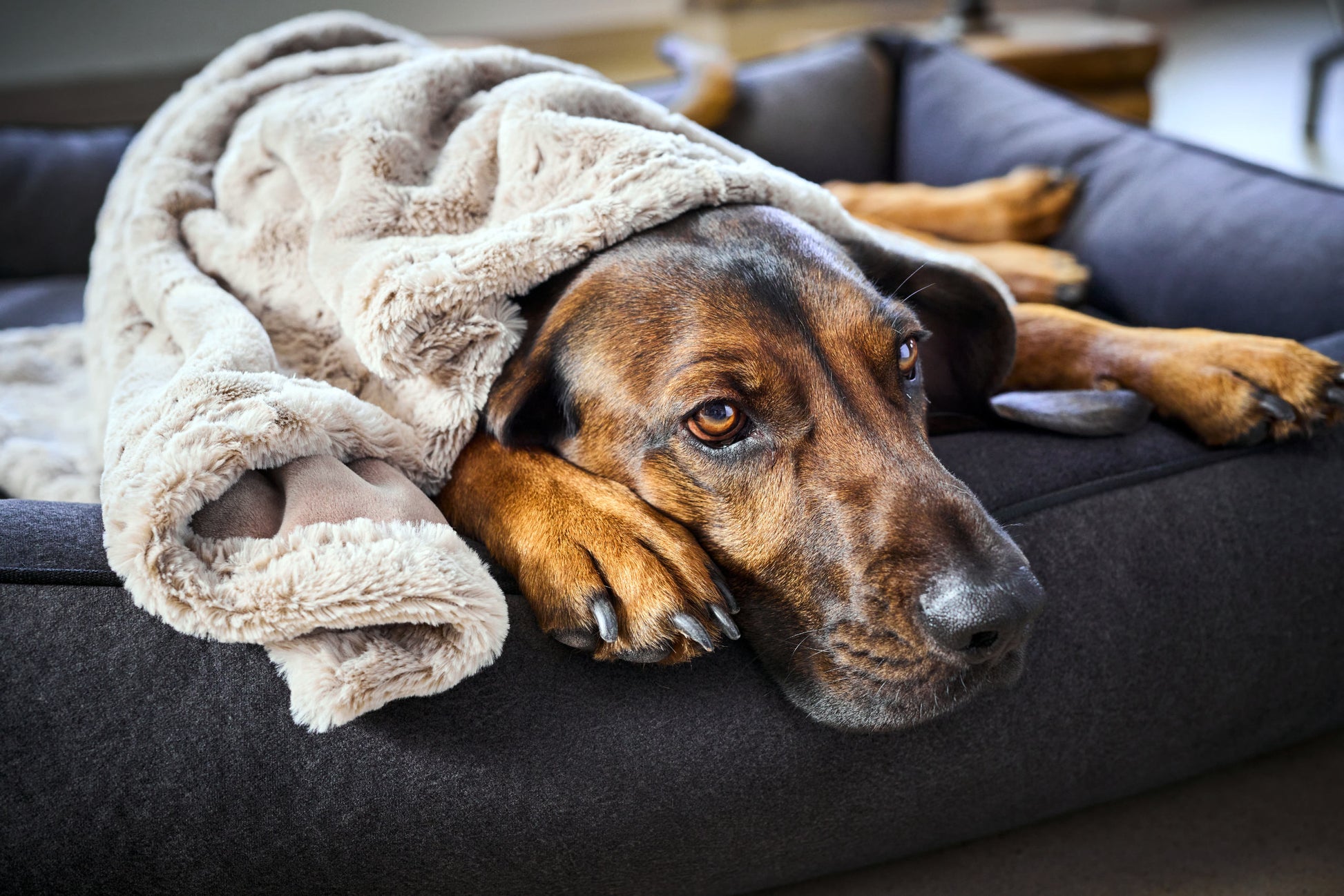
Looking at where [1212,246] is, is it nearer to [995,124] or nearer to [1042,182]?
[1042,182]

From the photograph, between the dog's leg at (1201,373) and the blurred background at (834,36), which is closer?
the dog's leg at (1201,373)

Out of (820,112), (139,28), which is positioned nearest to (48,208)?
(820,112)

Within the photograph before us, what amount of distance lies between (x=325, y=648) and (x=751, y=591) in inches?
24.9

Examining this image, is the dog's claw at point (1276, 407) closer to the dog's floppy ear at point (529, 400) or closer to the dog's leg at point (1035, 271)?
the dog's leg at point (1035, 271)


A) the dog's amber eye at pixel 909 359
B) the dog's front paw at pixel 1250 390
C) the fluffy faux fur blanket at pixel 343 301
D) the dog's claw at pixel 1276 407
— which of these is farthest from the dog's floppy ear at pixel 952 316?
the dog's claw at pixel 1276 407

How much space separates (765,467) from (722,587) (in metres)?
0.20

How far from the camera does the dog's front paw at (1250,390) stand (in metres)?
1.70

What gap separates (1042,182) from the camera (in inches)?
118

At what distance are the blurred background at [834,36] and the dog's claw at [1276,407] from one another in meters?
3.90

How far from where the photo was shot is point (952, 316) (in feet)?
6.63

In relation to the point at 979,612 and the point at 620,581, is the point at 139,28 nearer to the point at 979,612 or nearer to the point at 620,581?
the point at 620,581

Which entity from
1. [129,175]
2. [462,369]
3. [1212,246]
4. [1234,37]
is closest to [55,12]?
[129,175]

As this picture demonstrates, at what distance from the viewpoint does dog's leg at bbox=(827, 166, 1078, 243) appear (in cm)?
297

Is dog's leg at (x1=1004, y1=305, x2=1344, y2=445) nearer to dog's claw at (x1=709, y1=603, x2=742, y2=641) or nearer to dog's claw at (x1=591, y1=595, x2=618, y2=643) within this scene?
dog's claw at (x1=709, y1=603, x2=742, y2=641)
